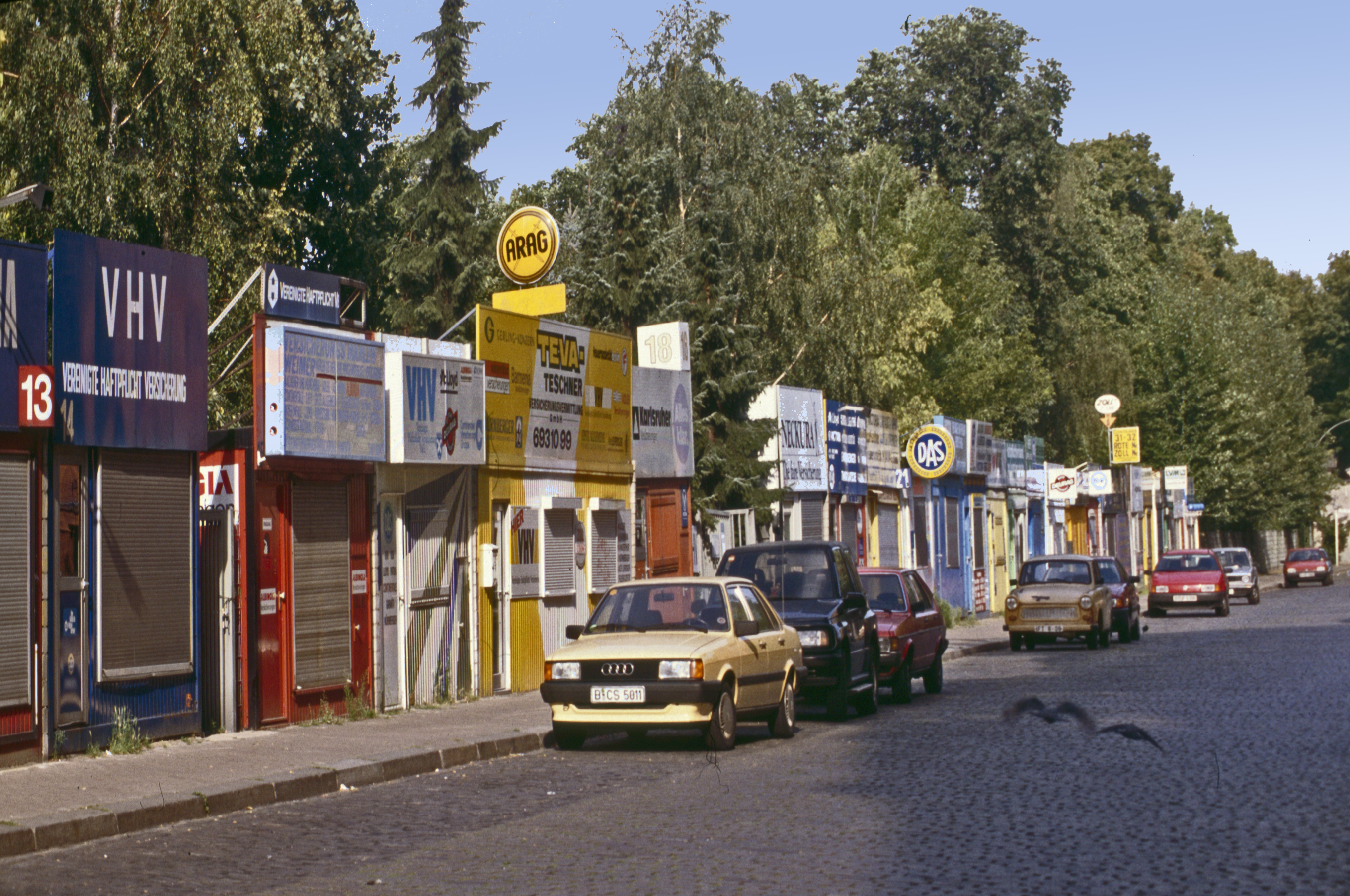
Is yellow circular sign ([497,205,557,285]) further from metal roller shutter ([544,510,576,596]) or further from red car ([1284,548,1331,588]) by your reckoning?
red car ([1284,548,1331,588])

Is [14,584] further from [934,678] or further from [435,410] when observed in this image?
[934,678]

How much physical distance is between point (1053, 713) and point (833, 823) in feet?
24.8

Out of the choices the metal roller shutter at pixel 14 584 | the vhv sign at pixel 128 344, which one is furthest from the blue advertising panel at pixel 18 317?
the metal roller shutter at pixel 14 584

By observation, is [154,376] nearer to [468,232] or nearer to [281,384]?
[281,384]

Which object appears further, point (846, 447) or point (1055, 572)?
point (846, 447)

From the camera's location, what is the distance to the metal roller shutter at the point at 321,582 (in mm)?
16656

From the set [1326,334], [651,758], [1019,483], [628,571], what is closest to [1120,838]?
[651,758]

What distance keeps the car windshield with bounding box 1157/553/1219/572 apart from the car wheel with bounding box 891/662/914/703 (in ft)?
86.5

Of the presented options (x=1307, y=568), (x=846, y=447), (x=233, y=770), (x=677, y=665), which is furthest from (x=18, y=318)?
(x=1307, y=568)

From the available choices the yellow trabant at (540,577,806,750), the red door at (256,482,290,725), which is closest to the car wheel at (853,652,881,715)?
the yellow trabant at (540,577,806,750)

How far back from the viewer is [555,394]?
22.6m

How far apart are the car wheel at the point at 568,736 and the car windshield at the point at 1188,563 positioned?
3203 cm

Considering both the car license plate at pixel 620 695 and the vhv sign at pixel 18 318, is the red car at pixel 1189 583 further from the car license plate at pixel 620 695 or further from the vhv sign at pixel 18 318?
the vhv sign at pixel 18 318

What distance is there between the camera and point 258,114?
28219mm
